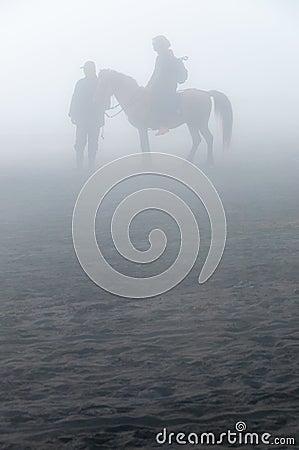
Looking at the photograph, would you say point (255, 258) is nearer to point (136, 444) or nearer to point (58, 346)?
point (58, 346)

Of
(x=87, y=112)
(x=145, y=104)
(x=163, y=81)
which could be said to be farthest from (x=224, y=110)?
(x=87, y=112)

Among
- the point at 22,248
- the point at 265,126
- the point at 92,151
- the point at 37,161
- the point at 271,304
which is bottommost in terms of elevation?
the point at 271,304

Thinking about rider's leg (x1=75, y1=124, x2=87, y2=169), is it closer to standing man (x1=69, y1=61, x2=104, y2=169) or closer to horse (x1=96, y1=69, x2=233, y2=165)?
standing man (x1=69, y1=61, x2=104, y2=169)

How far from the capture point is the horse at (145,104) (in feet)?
54.8

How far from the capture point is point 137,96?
1677 cm

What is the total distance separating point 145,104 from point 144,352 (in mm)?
12099

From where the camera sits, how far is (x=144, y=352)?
201 inches

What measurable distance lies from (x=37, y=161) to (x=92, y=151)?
3895mm

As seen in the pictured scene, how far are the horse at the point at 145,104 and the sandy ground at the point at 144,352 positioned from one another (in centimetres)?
822

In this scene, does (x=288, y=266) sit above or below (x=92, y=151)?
below

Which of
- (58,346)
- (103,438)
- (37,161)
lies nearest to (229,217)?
(58,346)

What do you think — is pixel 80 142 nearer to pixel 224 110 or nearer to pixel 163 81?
pixel 163 81

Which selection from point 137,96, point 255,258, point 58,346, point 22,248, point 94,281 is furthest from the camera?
point 137,96

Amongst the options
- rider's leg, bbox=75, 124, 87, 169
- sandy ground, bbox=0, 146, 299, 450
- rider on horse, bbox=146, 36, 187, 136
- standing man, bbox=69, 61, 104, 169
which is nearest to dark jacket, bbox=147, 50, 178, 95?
rider on horse, bbox=146, 36, 187, 136
